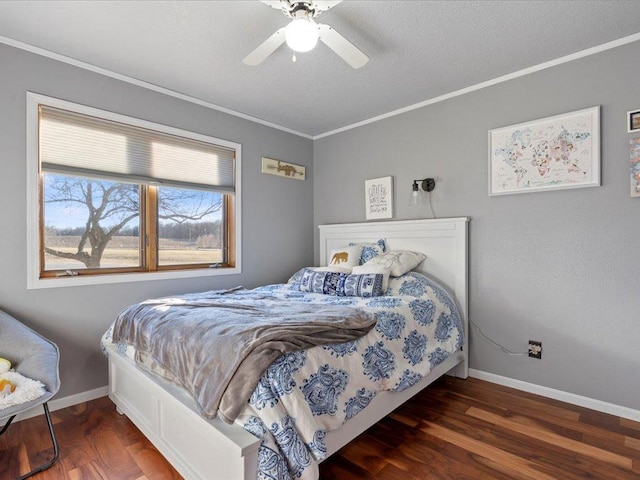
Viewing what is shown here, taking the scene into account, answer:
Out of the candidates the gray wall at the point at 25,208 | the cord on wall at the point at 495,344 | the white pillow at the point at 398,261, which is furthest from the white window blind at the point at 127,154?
the cord on wall at the point at 495,344

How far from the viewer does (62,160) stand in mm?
2391

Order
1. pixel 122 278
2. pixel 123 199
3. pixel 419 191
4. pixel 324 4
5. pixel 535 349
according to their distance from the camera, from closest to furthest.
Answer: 1. pixel 324 4
2. pixel 535 349
3. pixel 122 278
4. pixel 123 199
5. pixel 419 191

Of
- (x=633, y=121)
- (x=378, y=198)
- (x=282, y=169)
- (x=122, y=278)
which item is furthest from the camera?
(x=282, y=169)

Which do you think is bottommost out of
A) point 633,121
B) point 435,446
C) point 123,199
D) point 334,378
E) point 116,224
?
point 435,446

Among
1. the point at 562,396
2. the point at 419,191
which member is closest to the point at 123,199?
the point at 419,191

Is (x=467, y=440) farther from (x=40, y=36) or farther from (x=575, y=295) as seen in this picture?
(x=40, y=36)

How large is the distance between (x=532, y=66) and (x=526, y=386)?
2429 millimetres

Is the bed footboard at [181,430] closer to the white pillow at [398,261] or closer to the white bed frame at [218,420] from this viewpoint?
the white bed frame at [218,420]

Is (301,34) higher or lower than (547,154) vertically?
higher

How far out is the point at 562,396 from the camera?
2400 mm

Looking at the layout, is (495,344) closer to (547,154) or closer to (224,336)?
(547,154)

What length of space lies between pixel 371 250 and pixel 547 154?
1.60 meters

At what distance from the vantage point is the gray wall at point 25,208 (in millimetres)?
2176

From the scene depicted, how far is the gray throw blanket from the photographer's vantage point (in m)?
1.34
